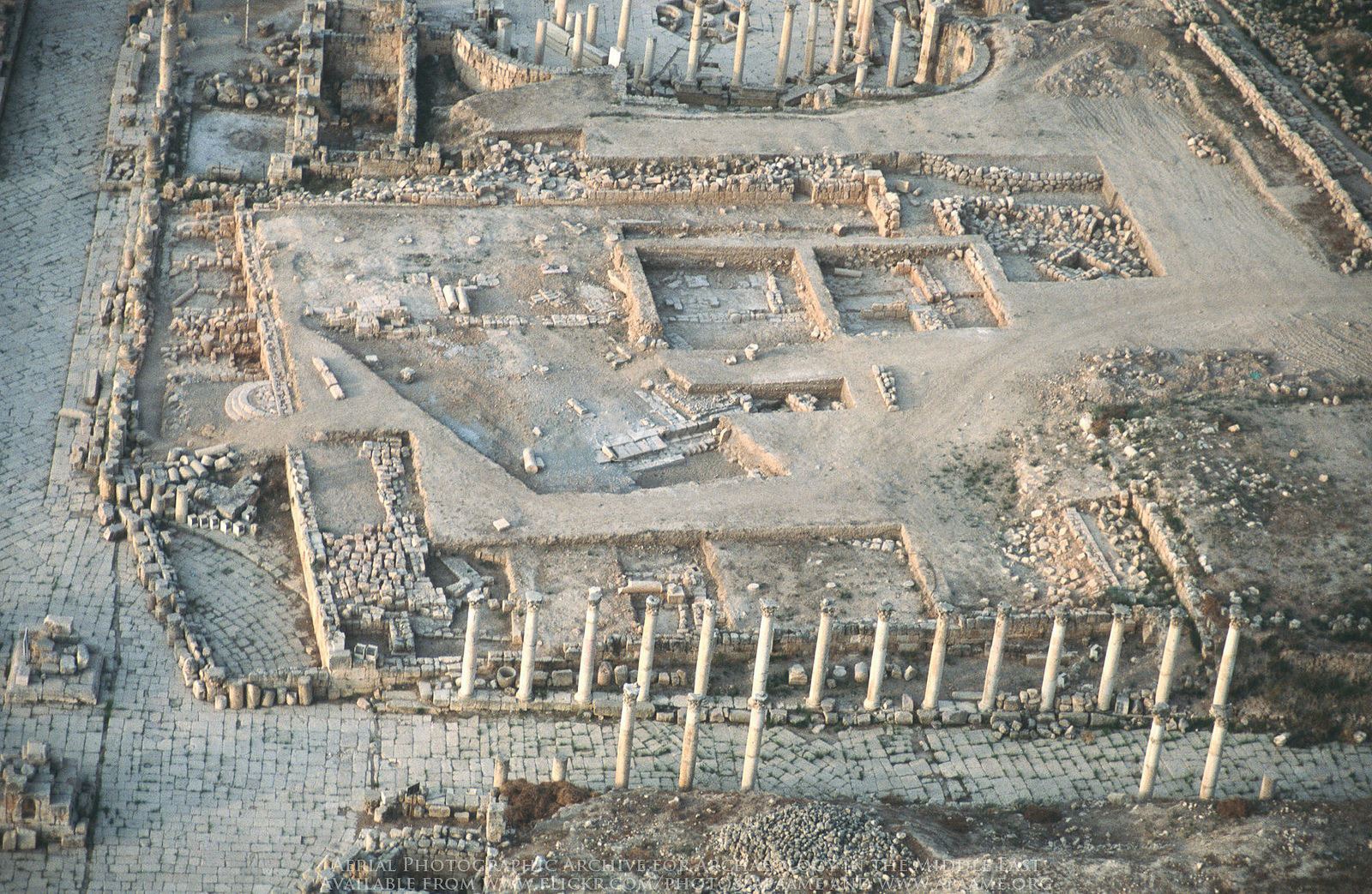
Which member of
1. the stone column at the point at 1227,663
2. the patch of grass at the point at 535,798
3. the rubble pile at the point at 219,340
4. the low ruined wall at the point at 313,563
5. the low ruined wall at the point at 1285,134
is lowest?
the rubble pile at the point at 219,340

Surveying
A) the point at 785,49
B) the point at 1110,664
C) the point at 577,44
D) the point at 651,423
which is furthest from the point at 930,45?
the point at 1110,664

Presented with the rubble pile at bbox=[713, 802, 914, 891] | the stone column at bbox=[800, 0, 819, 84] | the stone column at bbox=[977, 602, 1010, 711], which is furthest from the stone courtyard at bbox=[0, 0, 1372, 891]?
the rubble pile at bbox=[713, 802, 914, 891]

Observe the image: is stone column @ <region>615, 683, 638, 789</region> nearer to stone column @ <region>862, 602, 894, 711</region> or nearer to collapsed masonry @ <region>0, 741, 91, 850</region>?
stone column @ <region>862, 602, 894, 711</region>

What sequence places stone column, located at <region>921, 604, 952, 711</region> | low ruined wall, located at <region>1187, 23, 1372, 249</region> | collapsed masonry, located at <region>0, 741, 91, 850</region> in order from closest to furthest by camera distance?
collapsed masonry, located at <region>0, 741, 91, 850</region> → stone column, located at <region>921, 604, 952, 711</region> → low ruined wall, located at <region>1187, 23, 1372, 249</region>

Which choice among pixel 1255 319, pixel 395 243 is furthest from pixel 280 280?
pixel 1255 319

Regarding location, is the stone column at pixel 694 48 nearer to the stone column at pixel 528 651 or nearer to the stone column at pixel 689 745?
the stone column at pixel 528 651

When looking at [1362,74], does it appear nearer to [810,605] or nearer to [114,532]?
[810,605]

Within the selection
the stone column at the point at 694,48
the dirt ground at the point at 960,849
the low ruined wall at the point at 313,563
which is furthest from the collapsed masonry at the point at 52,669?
the stone column at the point at 694,48
